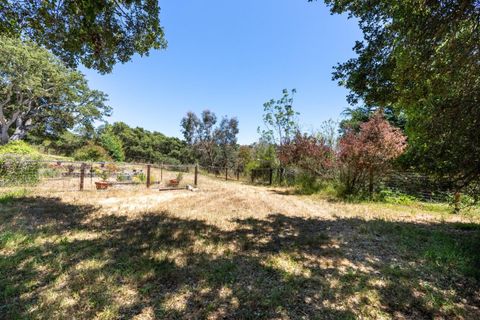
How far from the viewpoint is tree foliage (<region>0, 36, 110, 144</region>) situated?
52.8 feet

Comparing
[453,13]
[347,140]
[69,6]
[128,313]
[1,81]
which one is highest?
[1,81]

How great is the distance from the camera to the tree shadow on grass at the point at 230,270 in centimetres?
232

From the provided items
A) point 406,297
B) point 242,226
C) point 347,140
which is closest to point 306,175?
point 347,140

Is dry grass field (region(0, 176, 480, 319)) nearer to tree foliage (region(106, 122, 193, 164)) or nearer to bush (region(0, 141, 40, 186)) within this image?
bush (region(0, 141, 40, 186))

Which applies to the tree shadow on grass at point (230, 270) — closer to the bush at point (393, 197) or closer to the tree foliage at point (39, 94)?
the bush at point (393, 197)

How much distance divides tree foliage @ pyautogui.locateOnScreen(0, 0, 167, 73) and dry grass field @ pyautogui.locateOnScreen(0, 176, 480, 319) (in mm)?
3624

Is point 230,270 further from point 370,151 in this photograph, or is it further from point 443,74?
point 370,151

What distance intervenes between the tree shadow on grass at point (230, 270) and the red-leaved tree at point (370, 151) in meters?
3.76

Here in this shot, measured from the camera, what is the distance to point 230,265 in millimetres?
3172

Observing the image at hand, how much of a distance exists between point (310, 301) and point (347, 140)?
7464 millimetres

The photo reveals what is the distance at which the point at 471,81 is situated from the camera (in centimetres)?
345

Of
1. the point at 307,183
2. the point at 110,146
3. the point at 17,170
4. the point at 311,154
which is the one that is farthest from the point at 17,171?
the point at 110,146

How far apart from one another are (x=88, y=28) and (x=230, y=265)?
487 centimetres

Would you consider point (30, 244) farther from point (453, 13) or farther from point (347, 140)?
point (347, 140)
